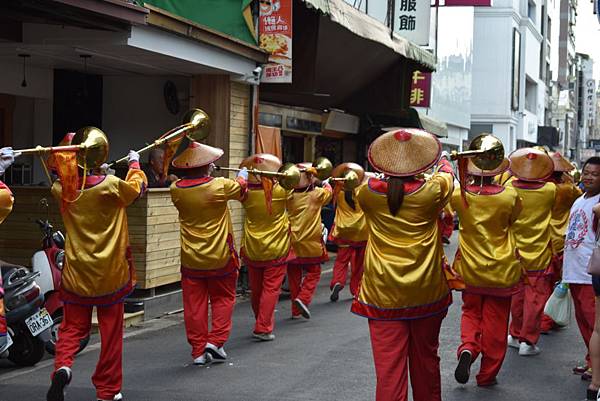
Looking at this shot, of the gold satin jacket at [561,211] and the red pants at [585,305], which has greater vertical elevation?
the gold satin jacket at [561,211]

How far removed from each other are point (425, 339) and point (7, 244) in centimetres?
626

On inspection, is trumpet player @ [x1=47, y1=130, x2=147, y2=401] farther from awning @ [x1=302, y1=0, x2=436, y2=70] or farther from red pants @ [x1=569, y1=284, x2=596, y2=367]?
awning @ [x1=302, y1=0, x2=436, y2=70]

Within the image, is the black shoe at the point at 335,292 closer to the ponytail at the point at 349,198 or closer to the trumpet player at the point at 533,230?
the ponytail at the point at 349,198

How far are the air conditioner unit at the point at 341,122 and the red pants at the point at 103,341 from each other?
12646mm

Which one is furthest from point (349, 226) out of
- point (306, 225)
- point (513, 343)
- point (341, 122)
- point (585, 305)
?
point (341, 122)

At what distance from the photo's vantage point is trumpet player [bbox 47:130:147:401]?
21.4ft

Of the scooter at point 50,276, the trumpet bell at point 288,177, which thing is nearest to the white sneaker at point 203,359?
the scooter at point 50,276

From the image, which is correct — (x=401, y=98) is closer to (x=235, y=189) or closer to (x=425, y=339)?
(x=235, y=189)

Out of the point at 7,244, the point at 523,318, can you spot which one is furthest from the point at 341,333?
the point at 7,244

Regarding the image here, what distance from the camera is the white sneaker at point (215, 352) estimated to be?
8.14 metres

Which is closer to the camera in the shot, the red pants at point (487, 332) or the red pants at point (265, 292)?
the red pants at point (487, 332)

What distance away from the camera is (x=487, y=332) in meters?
7.21

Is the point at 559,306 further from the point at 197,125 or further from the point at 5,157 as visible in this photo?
the point at 5,157

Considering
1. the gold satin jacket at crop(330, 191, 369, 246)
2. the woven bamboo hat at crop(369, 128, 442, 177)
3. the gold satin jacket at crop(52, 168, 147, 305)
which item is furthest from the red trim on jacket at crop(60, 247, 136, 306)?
the gold satin jacket at crop(330, 191, 369, 246)
